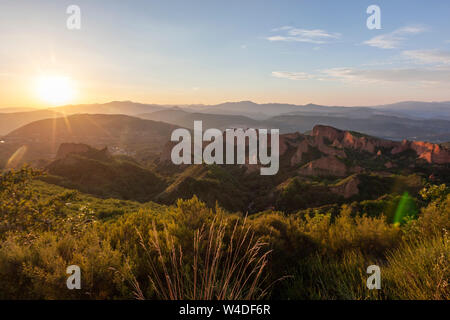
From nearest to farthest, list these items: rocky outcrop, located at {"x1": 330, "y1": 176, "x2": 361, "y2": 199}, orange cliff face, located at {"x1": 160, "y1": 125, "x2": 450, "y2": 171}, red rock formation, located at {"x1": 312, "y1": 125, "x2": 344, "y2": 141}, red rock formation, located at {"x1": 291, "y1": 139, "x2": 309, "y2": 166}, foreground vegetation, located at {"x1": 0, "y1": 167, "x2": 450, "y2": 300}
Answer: foreground vegetation, located at {"x1": 0, "y1": 167, "x2": 450, "y2": 300}, rocky outcrop, located at {"x1": 330, "y1": 176, "x2": 361, "y2": 199}, orange cliff face, located at {"x1": 160, "y1": 125, "x2": 450, "y2": 171}, red rock formation, located at {"x1": 291, "y1": 139, "x2": 309, "y2": 166}, red rock formation, located at {"x1": 312, "y1": 125, "x2": 344, "y2": 141}

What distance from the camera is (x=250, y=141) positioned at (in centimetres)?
10344

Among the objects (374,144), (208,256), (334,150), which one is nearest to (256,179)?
(334,150)

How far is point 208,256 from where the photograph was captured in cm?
371

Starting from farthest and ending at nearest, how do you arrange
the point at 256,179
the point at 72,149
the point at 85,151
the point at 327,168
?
the point at 72,149
the point at 85,151
the point at 256,179
the point at 327,168

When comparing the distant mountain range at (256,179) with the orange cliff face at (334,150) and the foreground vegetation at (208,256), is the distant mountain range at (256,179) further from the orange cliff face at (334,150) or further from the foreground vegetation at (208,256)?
the foreground vegetation at (208,256)

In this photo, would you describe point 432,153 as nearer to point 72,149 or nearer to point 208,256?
point 208,256

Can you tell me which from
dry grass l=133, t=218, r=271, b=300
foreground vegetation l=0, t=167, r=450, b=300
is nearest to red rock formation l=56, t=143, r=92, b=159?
foreground vegetation l=0, t=167, r=450, b=300

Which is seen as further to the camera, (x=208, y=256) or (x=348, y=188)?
(x=348, y=188)

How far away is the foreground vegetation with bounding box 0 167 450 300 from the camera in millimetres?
3676

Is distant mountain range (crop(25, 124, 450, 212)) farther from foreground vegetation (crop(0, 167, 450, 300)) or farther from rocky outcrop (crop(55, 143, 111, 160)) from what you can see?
foreground vegetation (crop(0, 167, 450, 300))

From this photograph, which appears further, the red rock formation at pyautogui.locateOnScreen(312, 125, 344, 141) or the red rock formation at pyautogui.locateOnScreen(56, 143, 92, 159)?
the red rock formation at pyautogui.locateOnScreen(312, 125, 344, 141)

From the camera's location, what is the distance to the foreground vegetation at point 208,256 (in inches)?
145

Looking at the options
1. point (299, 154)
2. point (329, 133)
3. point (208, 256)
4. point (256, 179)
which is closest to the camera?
point (208, 256)

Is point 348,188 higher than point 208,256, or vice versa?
point 208,256
